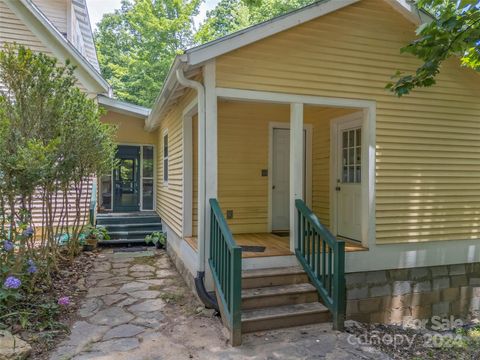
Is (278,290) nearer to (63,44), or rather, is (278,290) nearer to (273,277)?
(273,277)

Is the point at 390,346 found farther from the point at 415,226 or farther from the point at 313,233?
the point at 415,226

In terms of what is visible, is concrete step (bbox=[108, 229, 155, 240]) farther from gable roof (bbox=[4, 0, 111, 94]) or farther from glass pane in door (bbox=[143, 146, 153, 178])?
gable roof (bbox=[4, 0, 111, 94])

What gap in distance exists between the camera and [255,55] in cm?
423

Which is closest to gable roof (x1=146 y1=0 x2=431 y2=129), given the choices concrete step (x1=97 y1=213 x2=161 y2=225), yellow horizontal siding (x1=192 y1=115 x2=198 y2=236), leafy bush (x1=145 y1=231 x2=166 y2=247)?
yellow horizontal siding (x1=192 y1=115 x2=198 y2=236)

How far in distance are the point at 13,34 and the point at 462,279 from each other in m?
9.26

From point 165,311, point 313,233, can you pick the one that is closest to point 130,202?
point 165,311

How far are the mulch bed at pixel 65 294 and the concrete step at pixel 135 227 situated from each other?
110 centimetres

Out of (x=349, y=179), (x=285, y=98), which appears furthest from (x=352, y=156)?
(x=285, y=98)

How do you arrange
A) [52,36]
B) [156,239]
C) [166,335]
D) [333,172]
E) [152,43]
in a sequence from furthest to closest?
[152,43] < [156,239] < [52,36] < [333,172] < [166,335]

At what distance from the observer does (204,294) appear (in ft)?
13.1

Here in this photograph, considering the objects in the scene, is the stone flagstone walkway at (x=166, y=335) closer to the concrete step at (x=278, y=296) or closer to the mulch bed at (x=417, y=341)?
the concrete step at (x=278, y=296)

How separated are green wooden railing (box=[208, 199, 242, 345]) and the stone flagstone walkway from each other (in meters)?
0.25

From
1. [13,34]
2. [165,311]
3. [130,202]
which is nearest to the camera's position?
[165,311]

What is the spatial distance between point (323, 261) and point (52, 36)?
6.75 metres
